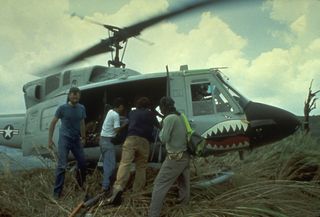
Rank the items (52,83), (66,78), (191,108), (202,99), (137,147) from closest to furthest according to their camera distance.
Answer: (137,147)
(191,108)
(202,99)
(66,78)
(52,83)

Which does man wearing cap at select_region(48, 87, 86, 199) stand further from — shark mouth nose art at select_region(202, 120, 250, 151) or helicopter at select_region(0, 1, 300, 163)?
shark mouth nose art at select_region(202, 120, 250, 151)

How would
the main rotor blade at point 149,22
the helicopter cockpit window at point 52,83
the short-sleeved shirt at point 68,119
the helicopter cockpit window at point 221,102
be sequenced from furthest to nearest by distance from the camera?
the helicopter cockpit window at point 52,83 < the helicopter cockpit window at point 221,102 < the short-sleeved shirt at point 68,119 < the main rotor blade at point 149,22

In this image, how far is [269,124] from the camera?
25.1 feet

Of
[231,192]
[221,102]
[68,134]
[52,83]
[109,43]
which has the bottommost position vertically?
[231,192]

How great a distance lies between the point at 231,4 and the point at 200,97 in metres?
2.68

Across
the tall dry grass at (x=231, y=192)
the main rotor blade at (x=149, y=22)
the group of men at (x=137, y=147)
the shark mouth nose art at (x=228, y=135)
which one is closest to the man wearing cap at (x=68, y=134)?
the group of men at (x=137, y=147)

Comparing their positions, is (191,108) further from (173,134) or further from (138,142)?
(173,134)

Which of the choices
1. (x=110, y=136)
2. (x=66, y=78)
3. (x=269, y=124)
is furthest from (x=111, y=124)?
(x=66, y=78)

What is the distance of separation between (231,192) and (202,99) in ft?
7.36

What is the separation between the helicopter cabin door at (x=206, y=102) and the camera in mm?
7777

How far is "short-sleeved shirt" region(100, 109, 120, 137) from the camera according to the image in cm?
730

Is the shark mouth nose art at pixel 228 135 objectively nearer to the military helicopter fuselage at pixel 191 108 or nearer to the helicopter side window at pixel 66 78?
the military helicopter fuselage at pixel 191 108

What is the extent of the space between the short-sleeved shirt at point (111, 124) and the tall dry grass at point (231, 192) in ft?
3.47

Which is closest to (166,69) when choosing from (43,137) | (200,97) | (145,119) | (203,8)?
(200,97)
